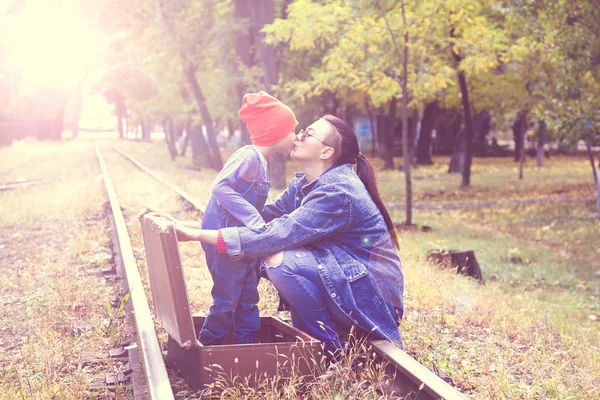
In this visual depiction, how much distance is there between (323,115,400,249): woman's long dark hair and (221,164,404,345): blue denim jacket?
0.07 meters

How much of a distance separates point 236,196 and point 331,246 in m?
0.63

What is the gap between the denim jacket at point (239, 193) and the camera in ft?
12.5

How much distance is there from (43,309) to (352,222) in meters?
2.91

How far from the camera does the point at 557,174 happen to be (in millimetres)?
29719

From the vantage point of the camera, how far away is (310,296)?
3.84m

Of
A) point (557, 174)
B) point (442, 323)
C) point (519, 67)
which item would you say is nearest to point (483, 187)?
point (519, 67)

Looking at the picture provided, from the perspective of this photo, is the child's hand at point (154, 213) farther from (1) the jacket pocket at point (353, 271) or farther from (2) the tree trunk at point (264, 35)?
(2) the tree trunk at point (264, 35)

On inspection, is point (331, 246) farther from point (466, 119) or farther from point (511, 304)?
point (466, 119)

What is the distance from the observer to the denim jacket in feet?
12.5

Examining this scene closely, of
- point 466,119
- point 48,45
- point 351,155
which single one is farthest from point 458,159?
point 48,45

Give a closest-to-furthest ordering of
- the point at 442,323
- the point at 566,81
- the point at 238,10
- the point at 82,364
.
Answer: the point at 82,364 < the point at 442,323 < the point at 566,81 < the point at 238,10

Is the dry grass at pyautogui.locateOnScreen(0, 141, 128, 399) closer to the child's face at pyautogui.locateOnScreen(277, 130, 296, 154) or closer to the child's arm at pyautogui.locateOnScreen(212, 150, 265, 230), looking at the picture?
the child's arm at pyautogui.locateOnScreen(212, 150, 265, 230)

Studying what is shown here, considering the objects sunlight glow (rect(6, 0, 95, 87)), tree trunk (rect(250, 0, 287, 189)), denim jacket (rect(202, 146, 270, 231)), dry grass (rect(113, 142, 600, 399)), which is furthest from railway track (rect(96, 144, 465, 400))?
sunlight glow (rect(6, 0, 95, 87))

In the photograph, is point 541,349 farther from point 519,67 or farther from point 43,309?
point 519,67
